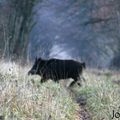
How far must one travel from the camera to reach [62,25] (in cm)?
2303

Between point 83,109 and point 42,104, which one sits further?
point 83,109

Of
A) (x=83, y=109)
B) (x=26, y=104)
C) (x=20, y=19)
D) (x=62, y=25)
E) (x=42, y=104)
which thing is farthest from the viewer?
(x=62, y=25)

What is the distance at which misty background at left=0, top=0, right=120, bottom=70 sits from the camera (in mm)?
19219

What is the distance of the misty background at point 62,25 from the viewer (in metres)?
19.2

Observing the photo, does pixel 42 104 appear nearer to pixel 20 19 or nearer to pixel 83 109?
pixel 83 109

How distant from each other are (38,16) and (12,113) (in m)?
14.6

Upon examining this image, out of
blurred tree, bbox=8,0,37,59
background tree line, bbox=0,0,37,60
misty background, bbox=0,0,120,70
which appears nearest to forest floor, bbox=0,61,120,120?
misty background, bbox=0,0,120,70

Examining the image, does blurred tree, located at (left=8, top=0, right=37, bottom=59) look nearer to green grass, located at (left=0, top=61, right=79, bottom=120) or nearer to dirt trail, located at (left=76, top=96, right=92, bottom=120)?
dirt trail, located at (left=76, top=96, right=92, bottom=120)

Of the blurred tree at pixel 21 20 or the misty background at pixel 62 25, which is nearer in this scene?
the blurred tree at pixel 21 20

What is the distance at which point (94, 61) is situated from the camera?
91.0ft

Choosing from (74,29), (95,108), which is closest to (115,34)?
(74,29)

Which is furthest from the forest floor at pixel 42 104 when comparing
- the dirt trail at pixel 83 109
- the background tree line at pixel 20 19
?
the background tree line at pixel 20 19

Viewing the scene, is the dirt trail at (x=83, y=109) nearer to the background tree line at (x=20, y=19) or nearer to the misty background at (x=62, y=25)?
the misty background at (x=62, y=25)

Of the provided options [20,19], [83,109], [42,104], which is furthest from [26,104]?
[20,19]
